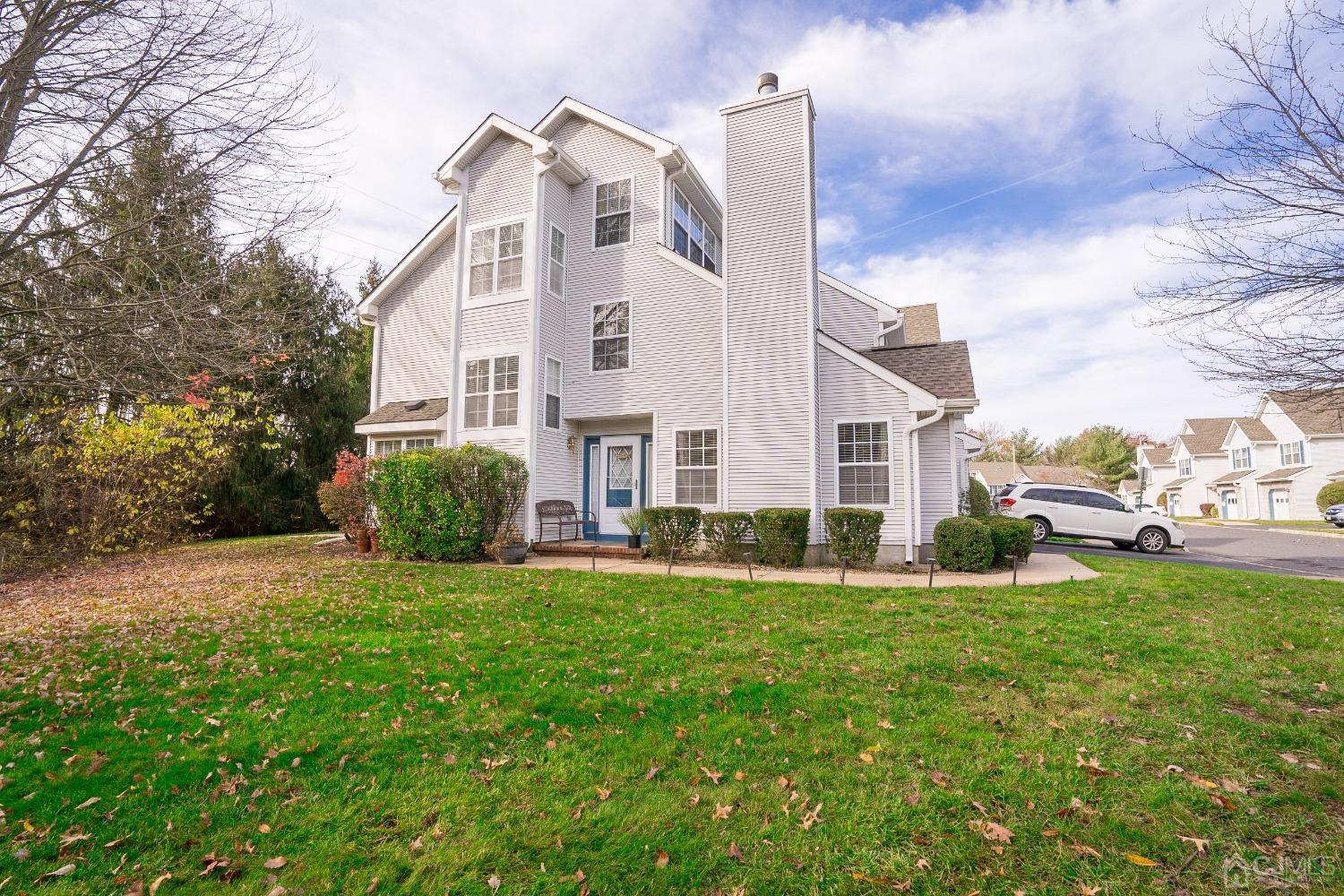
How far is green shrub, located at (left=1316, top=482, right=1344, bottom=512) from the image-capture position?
88.7 ft

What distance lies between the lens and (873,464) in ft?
37.6

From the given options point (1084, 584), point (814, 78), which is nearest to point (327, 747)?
point (1084, 584)

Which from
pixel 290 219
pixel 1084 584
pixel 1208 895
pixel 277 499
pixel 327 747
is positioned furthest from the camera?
pixel 277 499

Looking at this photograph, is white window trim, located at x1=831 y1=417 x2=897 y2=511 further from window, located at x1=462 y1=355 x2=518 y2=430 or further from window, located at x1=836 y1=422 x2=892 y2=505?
window, located at x1=462 y1=355 x2=518 y2=430

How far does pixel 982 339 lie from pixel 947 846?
3110 cm

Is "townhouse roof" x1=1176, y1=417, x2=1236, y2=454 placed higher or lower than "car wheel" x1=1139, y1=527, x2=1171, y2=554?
higher

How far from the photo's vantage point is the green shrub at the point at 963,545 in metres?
9.91

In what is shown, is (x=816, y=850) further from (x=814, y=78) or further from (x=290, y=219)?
(x=814, y=78)

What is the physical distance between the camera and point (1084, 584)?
28.4ft

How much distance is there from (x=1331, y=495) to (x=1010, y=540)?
30.2 metres

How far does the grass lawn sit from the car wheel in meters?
10.4

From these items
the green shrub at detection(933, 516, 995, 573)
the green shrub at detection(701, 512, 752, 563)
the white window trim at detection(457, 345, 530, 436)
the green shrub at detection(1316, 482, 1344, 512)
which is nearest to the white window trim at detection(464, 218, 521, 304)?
the white window trim at detection(457, 345, 530, 436)

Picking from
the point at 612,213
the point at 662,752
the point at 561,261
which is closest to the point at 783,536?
the point at 662,752

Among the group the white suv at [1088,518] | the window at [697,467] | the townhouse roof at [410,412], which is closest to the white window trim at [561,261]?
the townhouse roof at [410,412]
